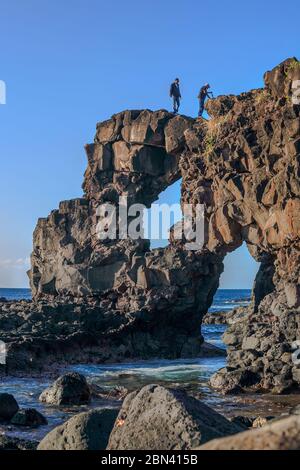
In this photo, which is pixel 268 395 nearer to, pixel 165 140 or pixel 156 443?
pixel 156 443

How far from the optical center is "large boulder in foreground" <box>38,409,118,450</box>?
10461 mm

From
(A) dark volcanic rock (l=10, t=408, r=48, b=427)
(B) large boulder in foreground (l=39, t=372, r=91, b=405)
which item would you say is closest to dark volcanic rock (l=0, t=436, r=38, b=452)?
(A) dark volcanic rock (l=10, t=408, r=48, b=427)

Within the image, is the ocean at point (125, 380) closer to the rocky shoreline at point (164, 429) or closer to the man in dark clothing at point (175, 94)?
the rocky shoreline at point (164, 429)

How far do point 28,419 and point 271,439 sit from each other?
46.6ft

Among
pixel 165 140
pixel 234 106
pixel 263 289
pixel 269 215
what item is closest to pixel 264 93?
pixel 234 106

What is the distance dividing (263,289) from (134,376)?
27948 mm

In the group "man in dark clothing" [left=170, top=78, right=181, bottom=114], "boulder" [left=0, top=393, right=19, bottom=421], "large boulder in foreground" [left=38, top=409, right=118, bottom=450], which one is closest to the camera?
"large boulder in foreground" [left=38, top=409, right=118, bottom=450]

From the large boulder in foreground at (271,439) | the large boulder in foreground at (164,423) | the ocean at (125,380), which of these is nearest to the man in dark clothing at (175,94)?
the ocean at (125,380)

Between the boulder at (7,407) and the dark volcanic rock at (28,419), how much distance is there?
0.64m

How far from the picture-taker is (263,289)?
2258 inches

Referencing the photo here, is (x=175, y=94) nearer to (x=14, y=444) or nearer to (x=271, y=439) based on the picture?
(x=14, y=444)

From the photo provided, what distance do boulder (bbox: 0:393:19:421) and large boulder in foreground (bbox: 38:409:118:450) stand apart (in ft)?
29.5

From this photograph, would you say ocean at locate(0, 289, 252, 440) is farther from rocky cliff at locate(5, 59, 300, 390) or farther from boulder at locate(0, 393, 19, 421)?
rocky cliff at locate(5, 59, 300, 390)

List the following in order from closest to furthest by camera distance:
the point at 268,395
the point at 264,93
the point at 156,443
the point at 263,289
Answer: the point at 156,443 → the point at 268,395 → the point at 264,93 → the point at 263,289
